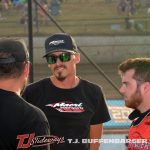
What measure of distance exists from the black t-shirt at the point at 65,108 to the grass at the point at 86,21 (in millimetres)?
10281

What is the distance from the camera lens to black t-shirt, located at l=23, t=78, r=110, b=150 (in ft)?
12.3

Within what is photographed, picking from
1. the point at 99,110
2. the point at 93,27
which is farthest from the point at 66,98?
the point at 93,27

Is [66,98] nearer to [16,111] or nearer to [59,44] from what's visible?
[59,44]

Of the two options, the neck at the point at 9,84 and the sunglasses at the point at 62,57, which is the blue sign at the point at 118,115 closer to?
the sunglasses at the point at 62,57

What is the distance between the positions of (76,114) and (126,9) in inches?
577

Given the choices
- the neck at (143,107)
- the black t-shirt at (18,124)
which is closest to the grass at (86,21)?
the neck at (143,107)

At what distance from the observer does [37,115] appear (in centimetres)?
244

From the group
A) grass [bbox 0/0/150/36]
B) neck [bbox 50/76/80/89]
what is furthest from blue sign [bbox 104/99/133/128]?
grass [bbox 0/0/150/36]

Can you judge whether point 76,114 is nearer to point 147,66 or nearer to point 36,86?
point 36,86

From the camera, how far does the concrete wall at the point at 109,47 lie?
14250 millimetres

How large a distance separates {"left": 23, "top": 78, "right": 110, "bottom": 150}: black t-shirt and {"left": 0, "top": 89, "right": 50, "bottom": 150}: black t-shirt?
1.28 metres

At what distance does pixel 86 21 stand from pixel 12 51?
15.1m

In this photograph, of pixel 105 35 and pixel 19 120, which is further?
pixel 105 35

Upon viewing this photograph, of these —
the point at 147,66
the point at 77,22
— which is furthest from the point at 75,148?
the point at 77,22
